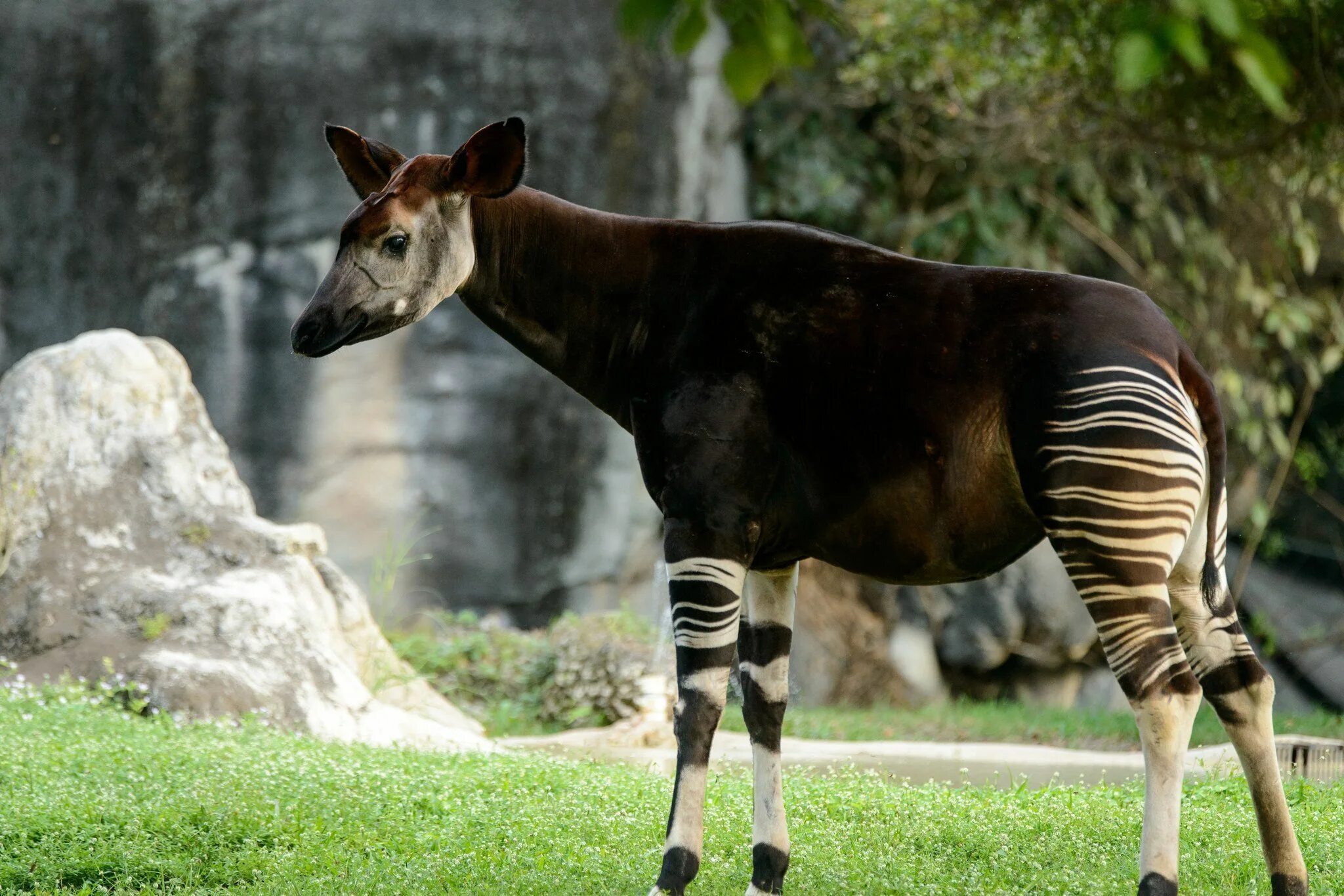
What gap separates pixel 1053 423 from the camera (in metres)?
3.41

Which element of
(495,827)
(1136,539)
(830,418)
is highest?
(830,418)

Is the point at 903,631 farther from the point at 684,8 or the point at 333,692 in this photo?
the point at 684,8

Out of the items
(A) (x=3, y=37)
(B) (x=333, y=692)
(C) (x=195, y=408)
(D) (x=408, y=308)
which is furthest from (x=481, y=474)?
(D) (x=408, y=308)

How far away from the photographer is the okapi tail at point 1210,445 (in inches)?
142

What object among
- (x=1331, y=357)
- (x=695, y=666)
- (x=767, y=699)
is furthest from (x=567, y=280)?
(x=1331, y=357)

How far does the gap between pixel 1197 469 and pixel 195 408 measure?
639 cm

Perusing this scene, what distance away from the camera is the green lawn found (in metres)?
3.92

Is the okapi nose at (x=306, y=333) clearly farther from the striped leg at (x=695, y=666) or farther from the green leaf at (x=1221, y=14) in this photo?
the green leaf at (x=1221, y=14)

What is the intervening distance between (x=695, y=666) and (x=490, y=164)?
1.49 metres

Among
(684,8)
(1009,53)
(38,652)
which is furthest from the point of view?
(1009,53)

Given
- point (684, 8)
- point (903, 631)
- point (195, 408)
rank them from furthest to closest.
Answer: point (903, 631) → point (195, 408) → point (684, 8)

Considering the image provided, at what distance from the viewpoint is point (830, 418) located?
12.0 feet

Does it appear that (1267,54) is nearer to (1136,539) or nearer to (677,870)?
(1136,539)

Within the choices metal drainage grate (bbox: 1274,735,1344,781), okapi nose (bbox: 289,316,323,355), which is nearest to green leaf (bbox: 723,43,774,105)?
okapi nose (bbox: 289,316,323,355)
